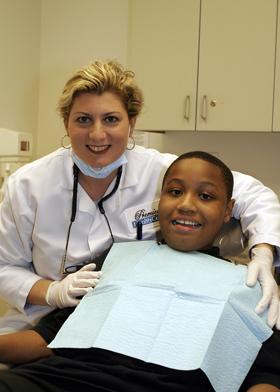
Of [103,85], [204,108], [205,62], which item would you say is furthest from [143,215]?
[205,62]

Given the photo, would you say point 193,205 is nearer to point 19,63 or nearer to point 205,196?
point 205,196

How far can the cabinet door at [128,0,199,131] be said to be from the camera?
2289 millimetres

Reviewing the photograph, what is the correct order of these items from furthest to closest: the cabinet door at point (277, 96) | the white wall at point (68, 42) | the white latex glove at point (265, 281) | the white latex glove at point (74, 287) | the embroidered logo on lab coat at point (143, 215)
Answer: the white wall at point (68, 42) → the cabinet door at point (277, 96) → the embroidered logo on lab coat at point (143, 215) → the white latex glove at point (74, 287) → the white latex glove at point (265, 281)

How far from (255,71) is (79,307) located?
1464 millimetres

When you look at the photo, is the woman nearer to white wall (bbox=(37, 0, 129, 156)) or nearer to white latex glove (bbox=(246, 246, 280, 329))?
white latex glove (bbox=(246, 246, 280, 329))

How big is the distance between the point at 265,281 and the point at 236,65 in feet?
4.25

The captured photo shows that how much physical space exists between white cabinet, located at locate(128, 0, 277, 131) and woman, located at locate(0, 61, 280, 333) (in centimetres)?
79

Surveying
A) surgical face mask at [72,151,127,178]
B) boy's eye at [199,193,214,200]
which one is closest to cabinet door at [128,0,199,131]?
surgical face mask at [72,151,127,178]

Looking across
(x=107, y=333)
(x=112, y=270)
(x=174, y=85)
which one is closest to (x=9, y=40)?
(x=174, y=85)

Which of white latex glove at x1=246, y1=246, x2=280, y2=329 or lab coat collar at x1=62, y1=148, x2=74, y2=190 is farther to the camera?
lab coat collar at x1=62, y1=148, x2=74, y2=190

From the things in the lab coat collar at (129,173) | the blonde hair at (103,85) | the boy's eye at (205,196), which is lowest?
the boy's eye at (205,196)

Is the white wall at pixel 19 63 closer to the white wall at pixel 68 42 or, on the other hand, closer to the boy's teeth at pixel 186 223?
the white wall at pixel 68 42

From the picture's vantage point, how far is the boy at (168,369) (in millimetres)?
971

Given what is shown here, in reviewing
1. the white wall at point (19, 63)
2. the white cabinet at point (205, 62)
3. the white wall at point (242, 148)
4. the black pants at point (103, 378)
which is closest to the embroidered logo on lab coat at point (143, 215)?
the black pants at point (103, 378)
